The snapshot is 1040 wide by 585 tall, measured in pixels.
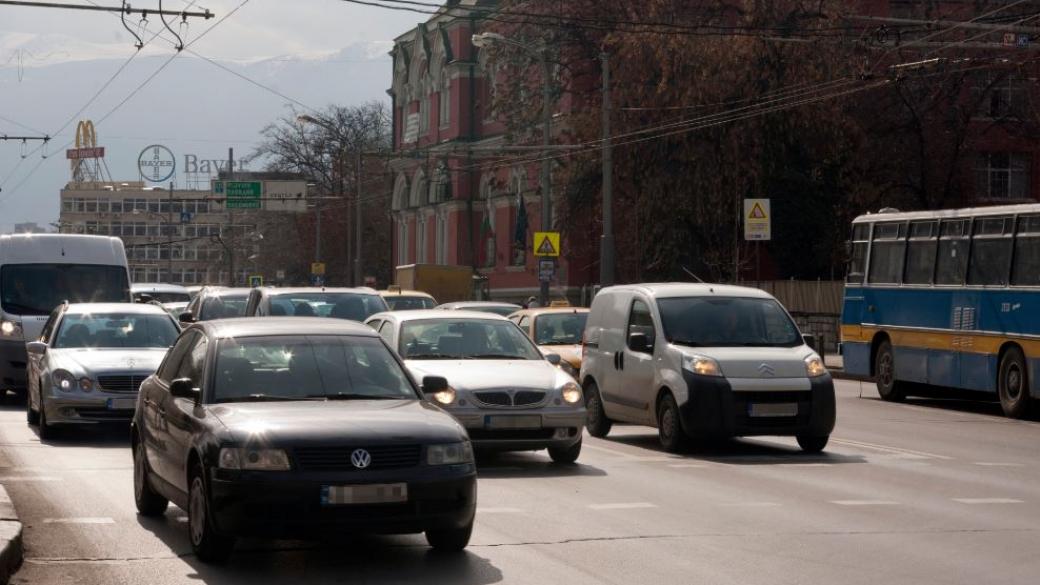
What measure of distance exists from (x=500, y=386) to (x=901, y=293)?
13.8m

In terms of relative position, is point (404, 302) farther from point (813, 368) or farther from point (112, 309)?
point (813, 368)

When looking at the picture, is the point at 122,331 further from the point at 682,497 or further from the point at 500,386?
the point at 682,497

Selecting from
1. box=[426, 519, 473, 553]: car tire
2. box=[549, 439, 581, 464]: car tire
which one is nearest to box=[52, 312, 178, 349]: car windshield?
box=[549, 439, 581, 464]: car tire

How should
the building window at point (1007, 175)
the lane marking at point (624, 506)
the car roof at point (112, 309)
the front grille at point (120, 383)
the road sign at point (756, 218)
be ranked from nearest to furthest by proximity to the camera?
the lane marking at point (624, 506) → the front grille at point (120, 383) → the car roof at point (112, 309) → the road sign at point (756, 218) → the building window at point (1007, 175)

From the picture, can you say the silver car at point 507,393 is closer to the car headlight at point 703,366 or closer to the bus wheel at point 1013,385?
the car headlight at point 703,366

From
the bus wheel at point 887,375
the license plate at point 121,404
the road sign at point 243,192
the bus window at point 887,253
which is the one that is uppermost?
the road sign at point 243,192

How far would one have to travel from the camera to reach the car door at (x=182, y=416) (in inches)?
410

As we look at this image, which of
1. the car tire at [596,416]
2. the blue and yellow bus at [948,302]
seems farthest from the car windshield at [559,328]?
the blue and yellow bus at [948,302]

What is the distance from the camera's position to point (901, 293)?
28141 millimetres

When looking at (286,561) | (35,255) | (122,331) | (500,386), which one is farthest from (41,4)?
(286,561)

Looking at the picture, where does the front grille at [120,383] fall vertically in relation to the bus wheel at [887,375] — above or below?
above

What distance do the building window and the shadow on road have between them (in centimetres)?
5237

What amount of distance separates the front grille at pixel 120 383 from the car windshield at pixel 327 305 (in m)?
4.98

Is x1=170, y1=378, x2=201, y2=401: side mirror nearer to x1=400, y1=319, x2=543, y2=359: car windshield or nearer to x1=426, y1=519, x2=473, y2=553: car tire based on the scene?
x1=426, y1=519, x2=473, y2=553: car tire
